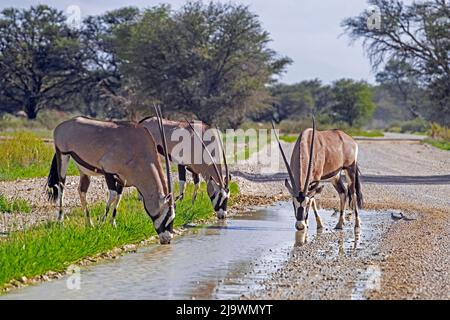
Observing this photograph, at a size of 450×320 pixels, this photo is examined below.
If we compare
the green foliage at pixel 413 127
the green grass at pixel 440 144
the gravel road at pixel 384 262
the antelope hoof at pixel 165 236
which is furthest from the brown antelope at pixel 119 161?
the green foliage at pixel 413 127

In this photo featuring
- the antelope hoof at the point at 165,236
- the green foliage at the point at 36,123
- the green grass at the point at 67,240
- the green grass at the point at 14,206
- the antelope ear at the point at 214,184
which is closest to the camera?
the green grass at the point at 67,240

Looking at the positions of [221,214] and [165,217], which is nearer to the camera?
[165,217]

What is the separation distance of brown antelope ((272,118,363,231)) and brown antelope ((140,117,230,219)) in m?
1.78

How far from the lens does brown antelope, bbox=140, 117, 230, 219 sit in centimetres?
1341

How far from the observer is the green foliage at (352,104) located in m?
81.4

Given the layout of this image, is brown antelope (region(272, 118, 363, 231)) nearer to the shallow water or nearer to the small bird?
the shallow water

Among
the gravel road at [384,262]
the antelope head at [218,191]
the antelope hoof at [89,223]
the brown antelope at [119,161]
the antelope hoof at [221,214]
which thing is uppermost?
the brown antelope at [119,161]

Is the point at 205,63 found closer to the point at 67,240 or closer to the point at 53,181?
the point at 53,181

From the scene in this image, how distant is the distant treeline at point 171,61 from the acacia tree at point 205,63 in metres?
0.06

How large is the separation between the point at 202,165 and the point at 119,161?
10.6 feet

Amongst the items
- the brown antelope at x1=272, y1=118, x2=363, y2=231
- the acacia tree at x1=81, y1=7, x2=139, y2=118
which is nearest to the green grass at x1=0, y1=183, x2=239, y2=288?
the brown antelope at x1=272, y1=118, x2=363, y2=231

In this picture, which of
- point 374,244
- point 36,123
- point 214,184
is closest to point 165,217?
point 374,244

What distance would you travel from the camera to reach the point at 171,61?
4638cm

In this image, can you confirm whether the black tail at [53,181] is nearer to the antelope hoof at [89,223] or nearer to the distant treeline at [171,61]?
the antelope hoof at [89,223]
